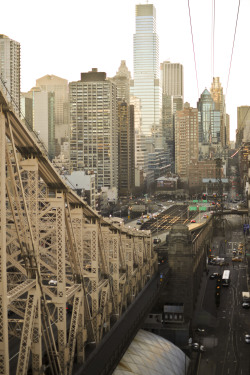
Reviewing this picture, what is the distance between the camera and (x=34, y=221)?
31016 millimetres

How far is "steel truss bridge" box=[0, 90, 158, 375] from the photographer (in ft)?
88.0

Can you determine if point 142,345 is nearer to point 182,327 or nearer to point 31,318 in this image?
point 182,327

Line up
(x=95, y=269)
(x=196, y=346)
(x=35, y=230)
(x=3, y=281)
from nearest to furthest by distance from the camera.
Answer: (x=3, y=281) → (x=35, y=230) → (x=95, y=269) → (x=196, y=346)

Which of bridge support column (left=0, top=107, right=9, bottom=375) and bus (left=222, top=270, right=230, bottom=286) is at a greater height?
bridge support column (left=0, top=107, right=9, bottom=375)

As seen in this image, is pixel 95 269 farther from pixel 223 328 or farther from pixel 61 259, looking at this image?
pixel 223 328

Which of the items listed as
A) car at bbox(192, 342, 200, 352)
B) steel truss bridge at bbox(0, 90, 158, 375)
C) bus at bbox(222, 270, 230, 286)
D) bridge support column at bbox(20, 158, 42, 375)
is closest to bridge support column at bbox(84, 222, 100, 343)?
steel truss bridge at bbox(0, 90, 158, 375)

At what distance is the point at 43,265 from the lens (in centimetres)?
3472

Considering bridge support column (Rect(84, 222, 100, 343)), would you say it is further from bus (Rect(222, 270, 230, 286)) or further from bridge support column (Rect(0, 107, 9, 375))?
bus (Rect(222, 270, 230, 286))

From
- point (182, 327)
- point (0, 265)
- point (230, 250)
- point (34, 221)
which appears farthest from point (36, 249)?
point (230, 250)

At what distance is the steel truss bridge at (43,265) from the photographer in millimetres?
26828

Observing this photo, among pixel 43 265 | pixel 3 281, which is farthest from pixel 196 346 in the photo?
pixel 3 281

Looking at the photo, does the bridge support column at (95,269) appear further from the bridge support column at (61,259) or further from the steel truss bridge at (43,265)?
the bridge support column at (61,259)

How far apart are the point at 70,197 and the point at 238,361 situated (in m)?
21.8

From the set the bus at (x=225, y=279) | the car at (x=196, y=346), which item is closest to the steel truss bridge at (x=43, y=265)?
the car at (x=196, y=346)
